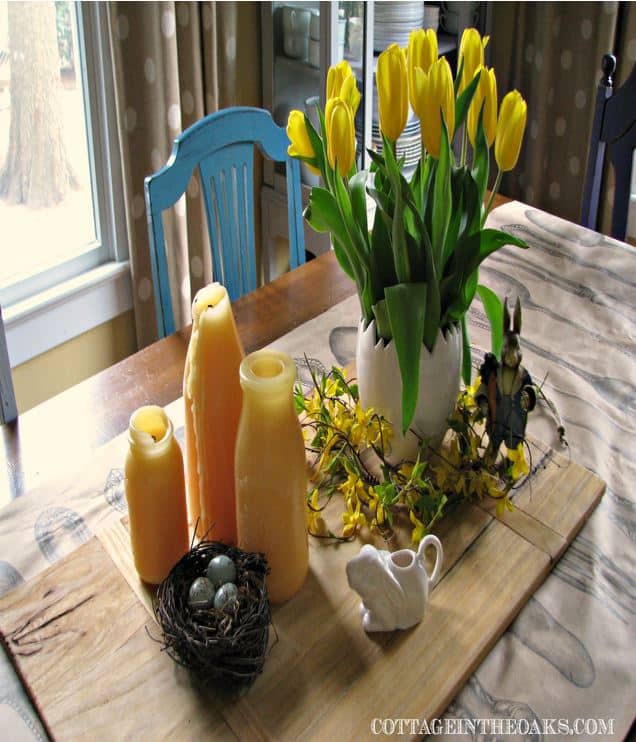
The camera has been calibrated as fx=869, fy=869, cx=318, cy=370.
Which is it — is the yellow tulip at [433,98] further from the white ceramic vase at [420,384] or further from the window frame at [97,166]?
the window frame at [97,166]

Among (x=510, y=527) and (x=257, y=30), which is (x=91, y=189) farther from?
(x=510, y=527)

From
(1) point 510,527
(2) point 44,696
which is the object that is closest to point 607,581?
(1) point 510,527

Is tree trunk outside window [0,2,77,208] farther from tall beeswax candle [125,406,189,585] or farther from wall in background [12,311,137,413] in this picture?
tall beeswax candle [125,406,189,585]

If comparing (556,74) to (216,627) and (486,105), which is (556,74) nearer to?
(486,105)

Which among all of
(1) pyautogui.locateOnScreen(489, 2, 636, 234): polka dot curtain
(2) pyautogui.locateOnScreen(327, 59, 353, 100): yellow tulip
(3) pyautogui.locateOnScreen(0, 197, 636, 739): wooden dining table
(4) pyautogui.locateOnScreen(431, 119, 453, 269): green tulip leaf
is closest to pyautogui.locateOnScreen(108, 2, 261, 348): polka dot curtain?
(3) pyautogui.locateOnScreen(0, 197, 636, 739): wooden dining table

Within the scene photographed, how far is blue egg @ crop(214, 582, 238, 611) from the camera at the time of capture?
0.78m

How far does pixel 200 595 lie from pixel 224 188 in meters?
0.95

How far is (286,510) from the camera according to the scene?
0.84 metres

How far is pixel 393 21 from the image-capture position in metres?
2.32

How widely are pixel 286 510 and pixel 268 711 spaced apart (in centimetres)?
18

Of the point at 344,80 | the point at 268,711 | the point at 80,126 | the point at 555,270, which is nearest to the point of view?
the point at 268,711

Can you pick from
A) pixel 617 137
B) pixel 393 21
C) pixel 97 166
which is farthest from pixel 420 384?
pixel 393 21

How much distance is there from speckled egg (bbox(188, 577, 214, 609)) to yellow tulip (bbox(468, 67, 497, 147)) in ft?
1.83

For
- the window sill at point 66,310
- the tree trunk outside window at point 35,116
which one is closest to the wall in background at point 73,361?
the window sill at point 66,310
